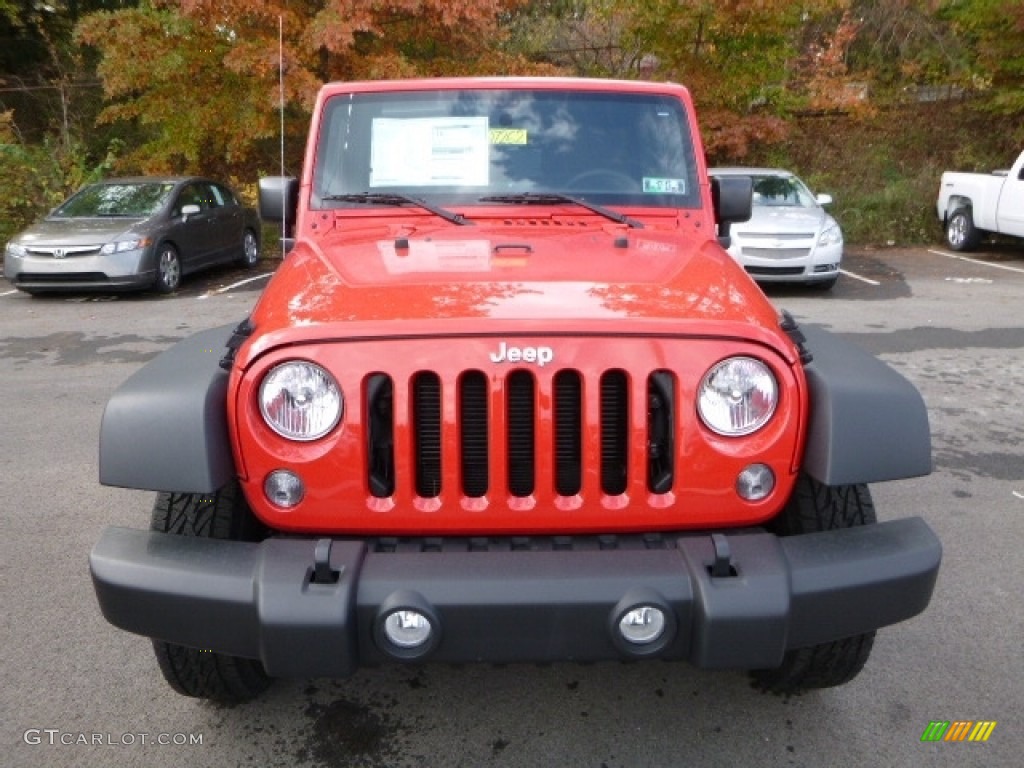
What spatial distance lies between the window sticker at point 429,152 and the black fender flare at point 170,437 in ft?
4.99

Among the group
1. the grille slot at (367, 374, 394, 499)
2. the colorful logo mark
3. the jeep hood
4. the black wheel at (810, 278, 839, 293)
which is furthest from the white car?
the grille slot at (367, 374, 394, 499)

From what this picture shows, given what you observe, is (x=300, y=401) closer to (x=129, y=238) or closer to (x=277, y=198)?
(x=277, y=198)

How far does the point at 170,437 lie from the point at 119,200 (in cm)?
1058

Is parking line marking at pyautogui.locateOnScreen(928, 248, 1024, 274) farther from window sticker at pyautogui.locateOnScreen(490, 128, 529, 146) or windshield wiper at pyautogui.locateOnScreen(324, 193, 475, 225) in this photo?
windshield wiper at pyautogui.locateOnScreen(324, 193, 475, 225)

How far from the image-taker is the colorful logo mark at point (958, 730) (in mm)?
2760

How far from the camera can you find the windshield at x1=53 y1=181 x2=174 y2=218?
1147 centimetres

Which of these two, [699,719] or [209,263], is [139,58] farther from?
[699,719]

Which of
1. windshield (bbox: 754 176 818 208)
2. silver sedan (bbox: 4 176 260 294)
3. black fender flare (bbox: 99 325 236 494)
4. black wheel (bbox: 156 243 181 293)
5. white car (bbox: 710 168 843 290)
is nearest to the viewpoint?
black fender flare (bbox: 99 325 236 494)

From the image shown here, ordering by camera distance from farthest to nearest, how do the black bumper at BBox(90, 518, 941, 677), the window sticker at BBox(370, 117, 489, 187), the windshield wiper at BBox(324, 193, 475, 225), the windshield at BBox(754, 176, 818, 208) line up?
the windshield at BBox(754, 176, 818, 208) < the window sticker at BBox(370, 117, 489, 187) < the windshield wiper at BBox(324, 193, 475, 225) < the black bumper at BBox(90, 518, 941, 677)

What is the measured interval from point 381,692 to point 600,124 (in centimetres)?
232

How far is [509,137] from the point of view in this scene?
370 centimetres

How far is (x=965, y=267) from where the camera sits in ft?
45.2

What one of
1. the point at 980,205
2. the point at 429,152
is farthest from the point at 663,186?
the point at 980,205

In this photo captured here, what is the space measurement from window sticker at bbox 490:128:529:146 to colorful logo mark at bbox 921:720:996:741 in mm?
2511
